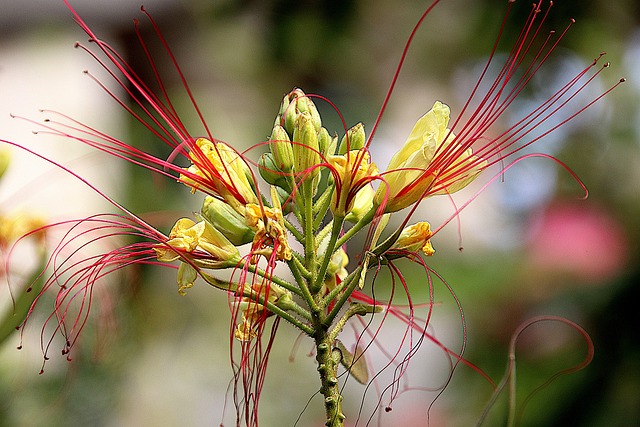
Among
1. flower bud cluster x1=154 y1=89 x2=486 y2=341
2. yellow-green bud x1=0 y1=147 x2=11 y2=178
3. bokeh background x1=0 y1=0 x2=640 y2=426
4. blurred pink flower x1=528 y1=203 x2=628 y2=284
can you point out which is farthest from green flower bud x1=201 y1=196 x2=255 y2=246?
blurred pink flower x1=528 y1=203 x2=628 y2=284

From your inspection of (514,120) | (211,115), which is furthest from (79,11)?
(514,120)

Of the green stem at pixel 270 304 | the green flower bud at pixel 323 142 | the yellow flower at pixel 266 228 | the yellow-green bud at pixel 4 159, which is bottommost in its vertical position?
the green stem at pixel 270 304

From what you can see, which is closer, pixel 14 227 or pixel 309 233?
pixel 309 233

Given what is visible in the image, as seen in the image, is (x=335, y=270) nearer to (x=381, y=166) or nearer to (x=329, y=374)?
(x=329, y=374)

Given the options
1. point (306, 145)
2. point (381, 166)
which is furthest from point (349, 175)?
point (381, 166)

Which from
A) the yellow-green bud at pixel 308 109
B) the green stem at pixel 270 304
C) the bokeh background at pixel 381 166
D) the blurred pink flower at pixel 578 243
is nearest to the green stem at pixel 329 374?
the green stem at pixel 270 304

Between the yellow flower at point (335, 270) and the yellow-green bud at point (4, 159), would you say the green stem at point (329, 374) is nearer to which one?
the yellow flower at point (335, 270)
